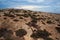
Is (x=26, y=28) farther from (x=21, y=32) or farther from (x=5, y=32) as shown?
(x=5, y=32)

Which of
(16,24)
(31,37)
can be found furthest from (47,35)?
(16,24)

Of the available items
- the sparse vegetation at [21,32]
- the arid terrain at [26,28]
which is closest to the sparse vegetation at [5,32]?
the arid terrain at [26,28]

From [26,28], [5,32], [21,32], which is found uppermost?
[26,28]

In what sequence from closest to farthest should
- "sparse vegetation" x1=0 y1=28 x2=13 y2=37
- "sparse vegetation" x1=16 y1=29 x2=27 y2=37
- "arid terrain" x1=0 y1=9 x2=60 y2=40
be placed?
"sparse vegetation" x1=0 y1=28 x2=13 y2=37
"arid terrain" x1=0 y1=9 x2=60 y2=40
"sparse vegetation" x1=16 y1=29 x2=27 y2=37

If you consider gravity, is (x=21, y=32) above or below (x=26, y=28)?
below

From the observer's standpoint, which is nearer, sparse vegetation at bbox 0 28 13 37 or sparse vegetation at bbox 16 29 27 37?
sparse vegetation at bbox 0 28 13 37

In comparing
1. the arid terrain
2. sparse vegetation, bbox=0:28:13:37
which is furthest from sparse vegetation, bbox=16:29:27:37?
sparse vegetation, bbox=0:28:13:37

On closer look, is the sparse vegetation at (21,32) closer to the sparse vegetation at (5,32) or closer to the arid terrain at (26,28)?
the arid terrain at (26,28)

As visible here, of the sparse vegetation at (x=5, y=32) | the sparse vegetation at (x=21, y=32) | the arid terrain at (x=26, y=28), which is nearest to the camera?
the sparse vegetation at (x=5, y=32)

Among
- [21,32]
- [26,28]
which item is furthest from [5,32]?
[26,28]

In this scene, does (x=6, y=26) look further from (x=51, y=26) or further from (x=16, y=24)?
(x=51, y=26)

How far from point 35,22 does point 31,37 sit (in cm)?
744

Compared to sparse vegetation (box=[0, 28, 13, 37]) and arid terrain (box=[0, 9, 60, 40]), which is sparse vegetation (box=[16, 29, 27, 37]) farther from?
sparse vegetation (box=[0, 28, 13, 37])

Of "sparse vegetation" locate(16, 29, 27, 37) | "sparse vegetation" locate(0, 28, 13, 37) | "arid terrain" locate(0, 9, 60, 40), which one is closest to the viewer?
"sparse vegetation" locate(0, 28, 13, 37)
